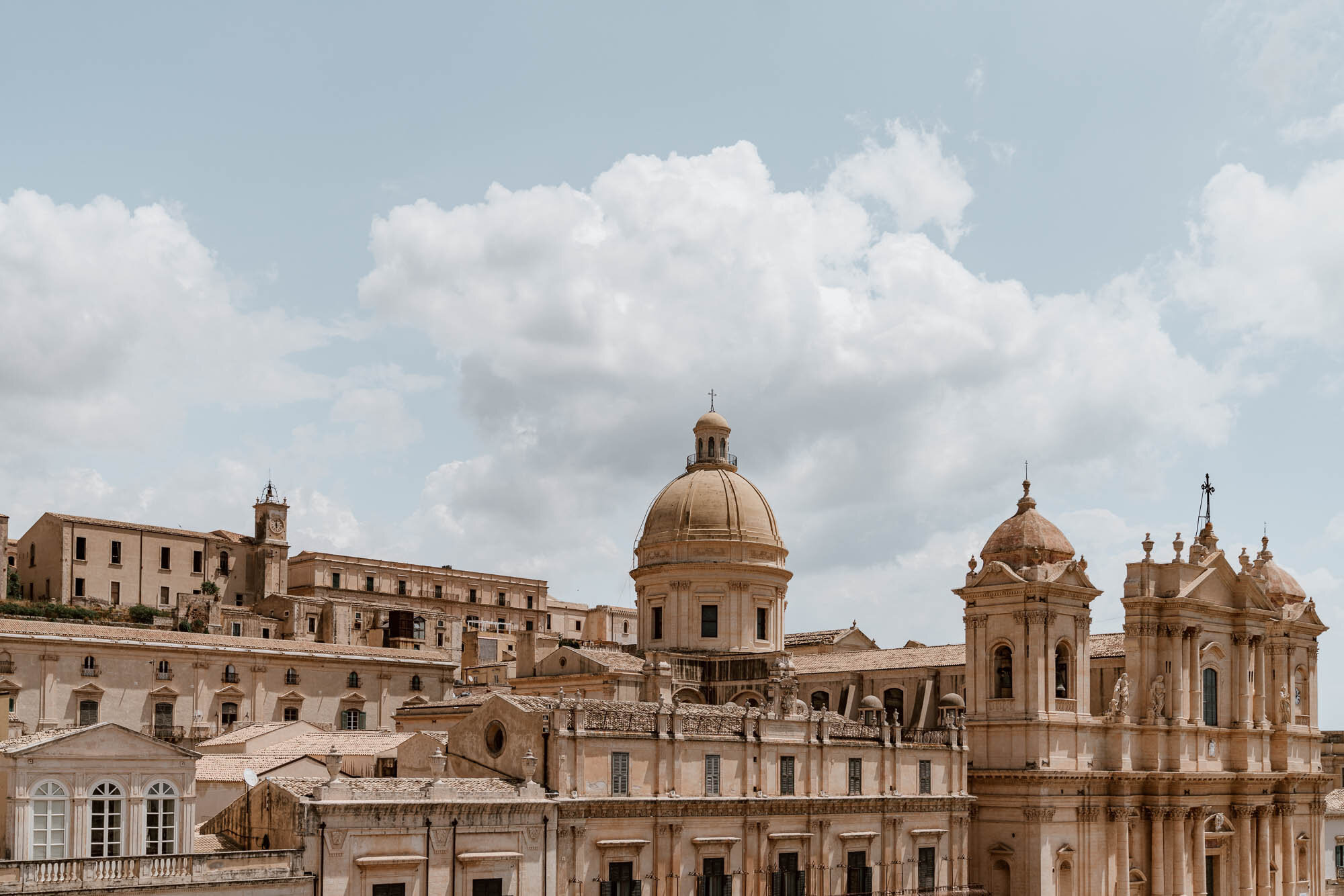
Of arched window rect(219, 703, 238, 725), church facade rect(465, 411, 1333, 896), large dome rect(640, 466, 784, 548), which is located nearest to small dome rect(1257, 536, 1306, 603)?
church facade rect(465, 411, 1333, 896)

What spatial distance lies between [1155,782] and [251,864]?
38802mm

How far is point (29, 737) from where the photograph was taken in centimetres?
3903

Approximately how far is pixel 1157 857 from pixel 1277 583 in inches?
680

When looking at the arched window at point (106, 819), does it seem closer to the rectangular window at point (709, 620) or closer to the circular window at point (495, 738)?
the circular window at point (495, 738)

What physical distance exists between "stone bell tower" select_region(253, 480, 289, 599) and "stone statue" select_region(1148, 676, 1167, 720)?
54253mm

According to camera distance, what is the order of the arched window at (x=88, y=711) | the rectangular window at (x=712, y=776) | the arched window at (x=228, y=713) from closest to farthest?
the rectangular window at (x=712, y=776) < the arched window at (x=88, y=711) < the arched window at (x=228, y=713)

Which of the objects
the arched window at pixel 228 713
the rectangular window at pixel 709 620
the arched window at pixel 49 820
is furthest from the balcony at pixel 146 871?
the rectangular window at pixel 709 620

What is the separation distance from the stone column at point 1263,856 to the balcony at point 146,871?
4555cm

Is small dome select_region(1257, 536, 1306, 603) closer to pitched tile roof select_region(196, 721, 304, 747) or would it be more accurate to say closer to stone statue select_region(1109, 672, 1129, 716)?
stone statue select_region(1109, 672, 1129, 716)

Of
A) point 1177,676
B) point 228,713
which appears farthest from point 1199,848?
point 228,713

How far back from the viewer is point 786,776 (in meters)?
51.5

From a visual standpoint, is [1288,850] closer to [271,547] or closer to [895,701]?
[895,701]

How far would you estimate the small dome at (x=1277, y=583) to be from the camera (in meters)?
74.1

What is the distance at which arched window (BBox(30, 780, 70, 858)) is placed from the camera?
36.9 meters
